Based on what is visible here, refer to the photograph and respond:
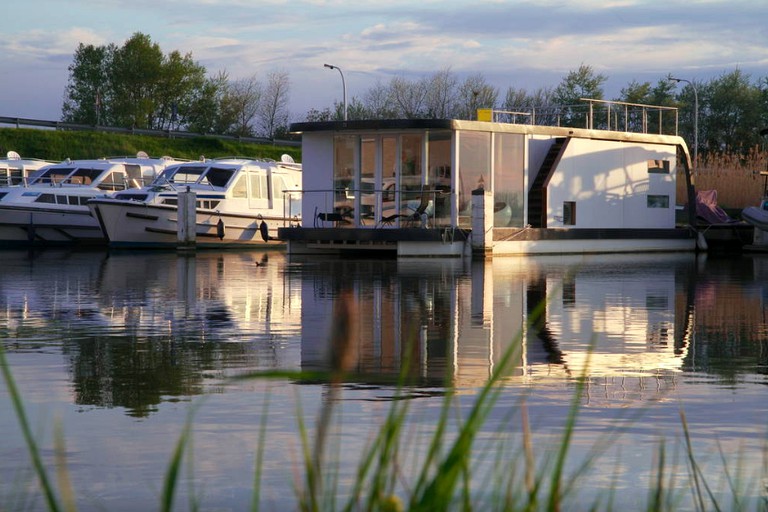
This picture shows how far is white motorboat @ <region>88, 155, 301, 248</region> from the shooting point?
117 ft

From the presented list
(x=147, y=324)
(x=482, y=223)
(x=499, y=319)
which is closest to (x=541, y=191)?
(x=482, y=223)

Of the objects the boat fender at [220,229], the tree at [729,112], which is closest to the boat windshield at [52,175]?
the boat fender at [220,229]

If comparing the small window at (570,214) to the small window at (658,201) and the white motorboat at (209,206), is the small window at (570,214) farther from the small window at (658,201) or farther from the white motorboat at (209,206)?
the white motorboat at (209,206)

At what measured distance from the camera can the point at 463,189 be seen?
1219 inches

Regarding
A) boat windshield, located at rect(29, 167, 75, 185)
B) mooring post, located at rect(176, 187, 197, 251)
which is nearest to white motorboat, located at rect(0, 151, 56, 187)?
boat windshield, located at rect(29, 167, 75, 185)

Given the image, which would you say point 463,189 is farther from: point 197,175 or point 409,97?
point 409,97

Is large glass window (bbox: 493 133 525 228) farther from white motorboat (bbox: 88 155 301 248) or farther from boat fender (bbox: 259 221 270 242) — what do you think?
boat fender (bbox: 259 221 270 242)

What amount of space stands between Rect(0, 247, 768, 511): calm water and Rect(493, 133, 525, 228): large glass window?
36.4 feet

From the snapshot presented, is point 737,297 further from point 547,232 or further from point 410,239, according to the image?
point 547,232

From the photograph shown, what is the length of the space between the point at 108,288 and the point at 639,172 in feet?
71.0

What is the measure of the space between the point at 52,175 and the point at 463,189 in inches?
635

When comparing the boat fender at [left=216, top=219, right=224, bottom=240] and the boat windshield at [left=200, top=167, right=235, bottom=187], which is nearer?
the boat fender at [left=216, top=219, right=224, bottom=240]

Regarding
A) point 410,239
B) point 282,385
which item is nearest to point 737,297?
point 282,385

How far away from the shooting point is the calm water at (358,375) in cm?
540
